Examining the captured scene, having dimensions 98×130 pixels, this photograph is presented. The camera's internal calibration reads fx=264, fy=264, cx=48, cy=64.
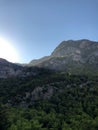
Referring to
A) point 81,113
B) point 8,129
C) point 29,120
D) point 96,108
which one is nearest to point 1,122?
point 8,129

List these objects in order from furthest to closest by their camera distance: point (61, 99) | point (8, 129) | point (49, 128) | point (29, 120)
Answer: point (61, 99) → point (29, 120) → point (49, 128) → point (8, 129)

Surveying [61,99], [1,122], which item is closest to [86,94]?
[61,99]

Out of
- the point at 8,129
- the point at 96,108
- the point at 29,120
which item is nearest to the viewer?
the point at 8,129

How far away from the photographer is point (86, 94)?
19338 centimetres

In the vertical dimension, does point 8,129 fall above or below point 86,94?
below

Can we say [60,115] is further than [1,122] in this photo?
Yes

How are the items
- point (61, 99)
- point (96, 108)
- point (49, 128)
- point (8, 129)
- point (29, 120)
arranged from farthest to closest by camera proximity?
point (61, 99)
point (96, 108)
point (29, 120)
point (49, 128)
point (8, 129)

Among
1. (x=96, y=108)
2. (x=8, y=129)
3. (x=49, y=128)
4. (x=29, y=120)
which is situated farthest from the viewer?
(x=96, y=108)

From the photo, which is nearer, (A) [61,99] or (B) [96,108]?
(B) [96,108]

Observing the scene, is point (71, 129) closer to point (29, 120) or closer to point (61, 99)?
point (29, 120)

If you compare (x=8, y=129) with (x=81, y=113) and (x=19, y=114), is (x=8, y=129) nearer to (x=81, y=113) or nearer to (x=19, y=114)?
(x=19, y=114)

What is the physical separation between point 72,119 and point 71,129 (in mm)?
16219

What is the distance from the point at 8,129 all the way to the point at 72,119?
3941 centimetres

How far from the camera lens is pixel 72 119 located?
5955 inches
